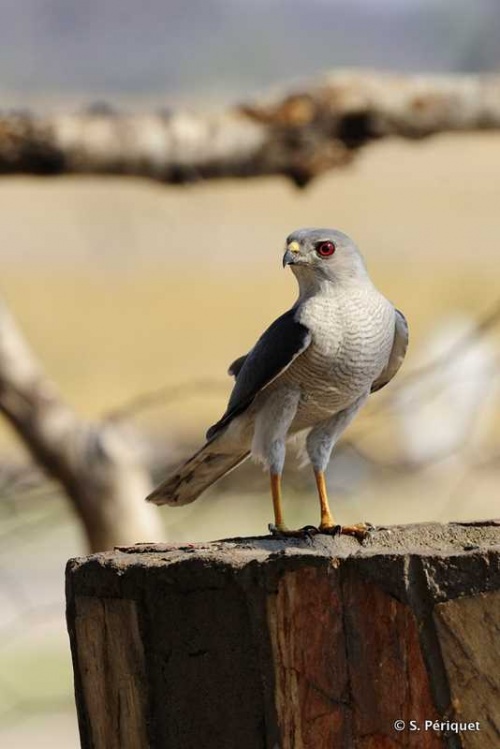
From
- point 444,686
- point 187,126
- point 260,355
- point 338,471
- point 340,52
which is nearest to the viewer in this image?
point 444,686

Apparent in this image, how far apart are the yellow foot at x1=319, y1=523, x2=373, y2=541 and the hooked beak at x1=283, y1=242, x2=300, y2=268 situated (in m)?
0.54

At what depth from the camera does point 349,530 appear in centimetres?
289

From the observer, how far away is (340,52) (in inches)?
3204

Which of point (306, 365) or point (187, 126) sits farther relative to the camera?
point (187, 126)

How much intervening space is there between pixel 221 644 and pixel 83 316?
19872 millimetres

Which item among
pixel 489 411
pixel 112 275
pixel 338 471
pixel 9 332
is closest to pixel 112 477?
pixel 9 332

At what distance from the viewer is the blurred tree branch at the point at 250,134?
4.77 metres

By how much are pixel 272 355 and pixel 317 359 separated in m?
0.10

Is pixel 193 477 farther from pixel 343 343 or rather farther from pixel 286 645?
pixel 286 645

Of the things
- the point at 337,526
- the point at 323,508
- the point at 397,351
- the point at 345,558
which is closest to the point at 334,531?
the point at 337,526

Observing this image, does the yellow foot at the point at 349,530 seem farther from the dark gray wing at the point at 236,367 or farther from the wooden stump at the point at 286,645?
the dark gray wing at the point at 236,367

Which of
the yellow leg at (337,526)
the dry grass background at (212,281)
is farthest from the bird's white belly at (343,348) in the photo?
the dry grass background at (212,281)

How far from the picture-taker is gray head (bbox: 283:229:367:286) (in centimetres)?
290

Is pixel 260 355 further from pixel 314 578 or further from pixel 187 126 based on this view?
Result: pixel 187 126
